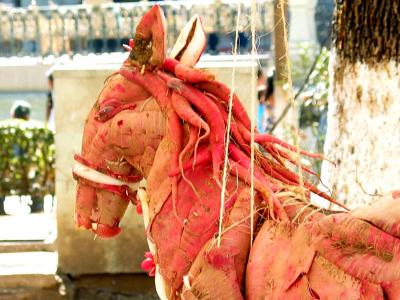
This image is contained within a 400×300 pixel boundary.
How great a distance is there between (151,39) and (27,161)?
694 centimetres

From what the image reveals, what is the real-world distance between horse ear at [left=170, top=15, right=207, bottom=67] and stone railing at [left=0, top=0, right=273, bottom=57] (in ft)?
41.2

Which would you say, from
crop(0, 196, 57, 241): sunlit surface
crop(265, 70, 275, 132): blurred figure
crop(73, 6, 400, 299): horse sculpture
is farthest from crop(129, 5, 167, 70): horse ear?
crop(265, 70, 275, 132): blurred figure

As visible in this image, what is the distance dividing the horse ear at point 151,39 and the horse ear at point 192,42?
0.35 feet

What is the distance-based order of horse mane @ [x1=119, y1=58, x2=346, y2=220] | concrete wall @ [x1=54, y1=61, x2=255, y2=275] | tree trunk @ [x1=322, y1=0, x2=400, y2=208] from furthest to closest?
concrete wall @ [x1=54, y1=61, x2=255, y2=275]
tree trunk @ [x1=322, y1=0, x2=400, y2=208]
horse mane @ [x1=119, y1=58, x2=346, y2=220]

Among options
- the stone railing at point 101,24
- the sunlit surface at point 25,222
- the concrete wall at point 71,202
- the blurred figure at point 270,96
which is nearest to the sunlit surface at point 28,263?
the concrete wall at point 71,202

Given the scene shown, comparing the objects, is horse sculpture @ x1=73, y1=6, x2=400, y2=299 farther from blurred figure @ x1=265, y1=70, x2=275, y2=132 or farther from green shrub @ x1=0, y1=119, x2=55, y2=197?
blurred figure @ x1=265, y1=70, x2=275, y2=132

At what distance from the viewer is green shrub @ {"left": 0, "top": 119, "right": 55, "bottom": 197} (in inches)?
379

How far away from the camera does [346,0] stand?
5379 millimetres

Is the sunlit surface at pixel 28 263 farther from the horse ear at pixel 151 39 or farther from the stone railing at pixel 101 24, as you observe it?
the stone railing at pixel 101 24

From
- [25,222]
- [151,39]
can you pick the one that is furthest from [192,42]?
[25,222]

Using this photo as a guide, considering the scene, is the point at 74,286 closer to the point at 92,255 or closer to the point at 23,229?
the point at 92,255

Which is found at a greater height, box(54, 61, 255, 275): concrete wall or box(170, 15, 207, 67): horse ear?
box(170, 15, 207, 67): horse ear

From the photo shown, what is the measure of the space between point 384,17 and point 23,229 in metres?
3.60

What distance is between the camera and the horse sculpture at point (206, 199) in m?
2.54
